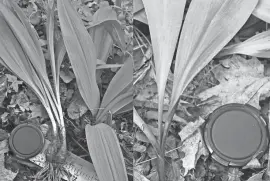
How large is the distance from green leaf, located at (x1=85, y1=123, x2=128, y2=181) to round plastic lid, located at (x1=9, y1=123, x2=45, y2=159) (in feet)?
0.41

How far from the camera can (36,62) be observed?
923mm

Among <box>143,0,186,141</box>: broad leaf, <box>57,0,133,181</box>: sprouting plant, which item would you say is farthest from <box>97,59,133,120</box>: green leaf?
<box>143,0,186,141</box>: broad leaf

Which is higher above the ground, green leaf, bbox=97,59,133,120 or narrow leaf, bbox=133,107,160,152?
green leaf, bbox=97,59,133,120

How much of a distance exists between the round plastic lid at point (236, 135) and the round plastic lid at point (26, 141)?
41 cm

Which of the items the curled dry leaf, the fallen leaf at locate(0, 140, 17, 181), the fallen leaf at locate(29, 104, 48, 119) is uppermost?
the curled dry leaf

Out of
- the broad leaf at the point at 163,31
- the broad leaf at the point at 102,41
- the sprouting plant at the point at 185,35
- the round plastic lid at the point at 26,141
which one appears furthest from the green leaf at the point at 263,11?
the round plastic lid at the point at 26,141

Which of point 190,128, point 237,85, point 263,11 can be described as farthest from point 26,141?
point 263,11

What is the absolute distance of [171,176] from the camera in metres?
0.86

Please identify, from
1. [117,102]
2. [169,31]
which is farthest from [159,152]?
[169,31]

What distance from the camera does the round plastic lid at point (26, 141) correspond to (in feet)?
3.00

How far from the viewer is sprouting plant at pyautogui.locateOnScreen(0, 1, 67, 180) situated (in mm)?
913

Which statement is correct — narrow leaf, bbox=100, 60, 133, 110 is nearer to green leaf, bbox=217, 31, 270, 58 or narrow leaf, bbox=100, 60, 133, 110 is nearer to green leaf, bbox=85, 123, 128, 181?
green leaf, bbox=85, 123, 128, 181

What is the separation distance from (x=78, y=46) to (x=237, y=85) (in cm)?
39

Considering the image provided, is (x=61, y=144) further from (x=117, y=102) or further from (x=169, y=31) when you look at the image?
(x=169, y=31)
